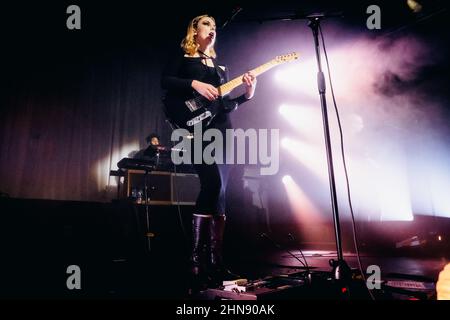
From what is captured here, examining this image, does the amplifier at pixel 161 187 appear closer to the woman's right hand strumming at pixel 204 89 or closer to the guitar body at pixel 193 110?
the guitar body at pixel 193 110

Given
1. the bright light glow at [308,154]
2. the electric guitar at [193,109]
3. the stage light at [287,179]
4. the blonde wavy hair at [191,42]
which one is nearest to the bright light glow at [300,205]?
the stage light at [287,179]

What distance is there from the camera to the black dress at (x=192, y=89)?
2.05 metres

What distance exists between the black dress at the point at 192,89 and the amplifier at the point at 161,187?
6.69ft

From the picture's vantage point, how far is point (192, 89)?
7.08ft

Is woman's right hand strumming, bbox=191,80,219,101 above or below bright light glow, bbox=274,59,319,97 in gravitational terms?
below

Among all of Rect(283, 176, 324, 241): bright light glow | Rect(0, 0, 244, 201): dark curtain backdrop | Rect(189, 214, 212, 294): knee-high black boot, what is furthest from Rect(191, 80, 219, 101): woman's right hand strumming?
Rect(283, 176, 324, 241): bright light glow

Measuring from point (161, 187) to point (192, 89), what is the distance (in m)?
2.51

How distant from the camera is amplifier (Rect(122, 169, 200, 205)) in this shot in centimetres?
416

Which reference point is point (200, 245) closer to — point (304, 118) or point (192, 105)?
point (192, 105)

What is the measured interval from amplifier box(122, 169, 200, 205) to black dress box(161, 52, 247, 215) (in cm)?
204

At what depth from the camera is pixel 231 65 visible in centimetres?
579

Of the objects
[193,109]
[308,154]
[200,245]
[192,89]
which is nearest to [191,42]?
[192,89]

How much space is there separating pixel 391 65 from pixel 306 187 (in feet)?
8.26

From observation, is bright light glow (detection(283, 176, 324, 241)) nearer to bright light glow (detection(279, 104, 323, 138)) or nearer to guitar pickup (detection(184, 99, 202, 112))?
bright light glow (detection(279, 104, 323, 138))
